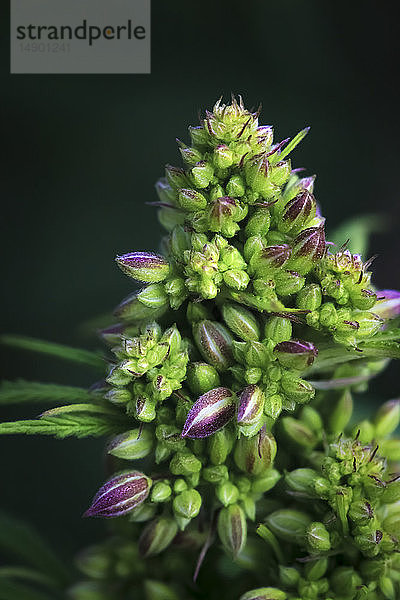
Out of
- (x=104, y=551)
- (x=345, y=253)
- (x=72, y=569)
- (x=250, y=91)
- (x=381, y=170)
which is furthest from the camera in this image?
(x=381, y=170)

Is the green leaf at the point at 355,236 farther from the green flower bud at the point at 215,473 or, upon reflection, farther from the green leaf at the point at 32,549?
the green leaf at the point at 32,549

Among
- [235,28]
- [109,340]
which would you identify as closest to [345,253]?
[109,340]

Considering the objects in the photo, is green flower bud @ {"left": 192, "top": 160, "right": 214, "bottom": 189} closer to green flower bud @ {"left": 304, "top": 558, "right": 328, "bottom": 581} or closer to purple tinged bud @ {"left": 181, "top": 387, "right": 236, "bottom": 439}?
purple tinged bud @ {"left": 181, "top": 387, "right": 236, "bottom": 439}

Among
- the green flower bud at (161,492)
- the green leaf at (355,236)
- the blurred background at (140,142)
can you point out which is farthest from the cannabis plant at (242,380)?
the blurred background at (140,142)

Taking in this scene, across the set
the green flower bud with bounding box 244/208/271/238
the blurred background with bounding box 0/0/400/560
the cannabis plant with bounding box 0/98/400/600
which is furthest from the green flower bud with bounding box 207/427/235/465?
the blurred background with bounding box 0/0/400/560

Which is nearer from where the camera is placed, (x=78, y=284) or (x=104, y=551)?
(x=104, y=551)

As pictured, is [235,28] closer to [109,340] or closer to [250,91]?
[250,91]

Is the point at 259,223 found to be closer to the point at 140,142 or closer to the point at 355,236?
the point at 355,236
